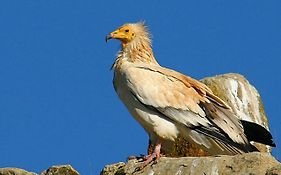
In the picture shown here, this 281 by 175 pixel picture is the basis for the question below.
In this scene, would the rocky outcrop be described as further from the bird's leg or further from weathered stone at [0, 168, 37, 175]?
the bird's leg

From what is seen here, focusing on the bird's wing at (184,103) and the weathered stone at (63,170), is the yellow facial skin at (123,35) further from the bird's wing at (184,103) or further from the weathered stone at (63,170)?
the weathered stone at (63,170)

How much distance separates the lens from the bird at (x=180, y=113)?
1325 centimetres

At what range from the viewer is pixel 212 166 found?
10430 millimetres

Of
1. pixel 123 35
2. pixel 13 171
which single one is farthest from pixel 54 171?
pixel 123 35

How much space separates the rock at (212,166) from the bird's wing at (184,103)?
60.6 inches

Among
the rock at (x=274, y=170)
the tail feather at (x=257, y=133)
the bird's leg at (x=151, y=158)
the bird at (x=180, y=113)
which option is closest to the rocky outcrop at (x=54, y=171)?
the bird at (x=180, y=113)

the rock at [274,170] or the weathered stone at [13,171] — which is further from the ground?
the weathered stone at [13,171]

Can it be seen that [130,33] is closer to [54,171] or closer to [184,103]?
[184,103]

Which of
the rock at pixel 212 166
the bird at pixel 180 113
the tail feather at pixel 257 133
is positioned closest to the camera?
the rock at pixel 212 166

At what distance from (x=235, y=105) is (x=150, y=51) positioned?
6.57 feet

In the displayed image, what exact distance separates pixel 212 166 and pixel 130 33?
4.76m

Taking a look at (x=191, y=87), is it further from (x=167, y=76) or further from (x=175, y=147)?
(x=175, y=147)

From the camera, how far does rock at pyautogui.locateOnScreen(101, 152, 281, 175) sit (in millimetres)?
9906

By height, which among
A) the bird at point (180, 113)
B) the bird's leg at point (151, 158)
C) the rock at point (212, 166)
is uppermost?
the bird at point (180, 113)
